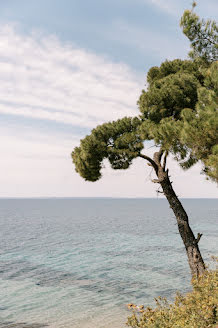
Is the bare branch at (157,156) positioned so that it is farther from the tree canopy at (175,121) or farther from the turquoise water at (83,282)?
the turquoise water at (83,282)

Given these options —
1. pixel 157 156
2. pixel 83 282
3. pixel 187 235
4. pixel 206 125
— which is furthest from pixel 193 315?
pixel 83 282

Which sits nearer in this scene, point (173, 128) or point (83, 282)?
point (173, 128)

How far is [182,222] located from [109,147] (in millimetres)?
5403

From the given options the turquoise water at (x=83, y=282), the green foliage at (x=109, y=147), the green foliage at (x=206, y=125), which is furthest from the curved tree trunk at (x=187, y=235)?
the green foliage at (x=206, y=125)

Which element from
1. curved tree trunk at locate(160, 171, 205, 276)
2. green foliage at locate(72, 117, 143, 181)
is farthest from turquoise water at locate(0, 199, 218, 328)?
green foliage at locate(72, 117, 143, 181)

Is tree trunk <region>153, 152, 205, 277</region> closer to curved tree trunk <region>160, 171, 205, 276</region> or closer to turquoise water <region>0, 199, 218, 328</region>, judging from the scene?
curved tree trunk <region>160, 171, 205, 276</region>

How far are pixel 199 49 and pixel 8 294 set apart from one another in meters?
20.1

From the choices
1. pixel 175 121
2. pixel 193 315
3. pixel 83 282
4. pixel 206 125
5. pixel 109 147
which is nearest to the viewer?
pixel 193 315

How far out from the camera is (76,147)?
1589 centimetres

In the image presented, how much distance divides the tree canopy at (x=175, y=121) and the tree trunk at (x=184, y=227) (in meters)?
1.23

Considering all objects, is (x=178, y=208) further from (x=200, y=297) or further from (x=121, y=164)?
(x=200, y=297)

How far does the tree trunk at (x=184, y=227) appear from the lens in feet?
46.5

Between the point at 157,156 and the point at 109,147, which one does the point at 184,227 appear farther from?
the point at 109,147

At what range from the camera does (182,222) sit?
14672mm
